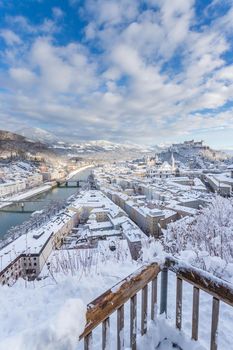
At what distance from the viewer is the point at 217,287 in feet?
4.36

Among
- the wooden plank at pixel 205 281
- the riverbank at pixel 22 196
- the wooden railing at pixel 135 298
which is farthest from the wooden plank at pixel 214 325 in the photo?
the riverbank at pixel 22 196

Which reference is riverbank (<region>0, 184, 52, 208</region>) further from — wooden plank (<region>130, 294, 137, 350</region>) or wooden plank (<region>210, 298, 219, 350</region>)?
wooden plank (<region>210, 298, 219, 350</region>)

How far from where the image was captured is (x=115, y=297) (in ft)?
4.14

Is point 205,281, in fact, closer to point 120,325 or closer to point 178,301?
point 178,301

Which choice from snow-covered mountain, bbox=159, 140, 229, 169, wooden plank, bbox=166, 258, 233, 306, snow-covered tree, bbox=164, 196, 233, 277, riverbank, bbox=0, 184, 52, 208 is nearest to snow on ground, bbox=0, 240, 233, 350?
wooden plank, bbox=166, 258, 233, 306

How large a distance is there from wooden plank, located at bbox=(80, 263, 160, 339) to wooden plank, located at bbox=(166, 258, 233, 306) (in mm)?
137

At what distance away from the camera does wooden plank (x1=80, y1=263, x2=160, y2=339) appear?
112 centimetres

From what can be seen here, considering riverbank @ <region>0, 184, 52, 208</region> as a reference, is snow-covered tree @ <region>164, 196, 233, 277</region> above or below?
above

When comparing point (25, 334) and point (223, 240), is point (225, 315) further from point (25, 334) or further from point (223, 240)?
point (223, 240)

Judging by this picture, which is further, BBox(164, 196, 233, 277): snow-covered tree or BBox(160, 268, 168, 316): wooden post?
BBox(164, 196, 233, 277): snow-covered tree

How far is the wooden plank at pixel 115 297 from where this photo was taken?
1120mm

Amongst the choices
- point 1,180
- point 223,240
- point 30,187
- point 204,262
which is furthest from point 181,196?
point 1,180

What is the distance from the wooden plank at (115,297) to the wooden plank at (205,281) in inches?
5.4

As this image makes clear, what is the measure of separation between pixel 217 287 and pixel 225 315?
102cm
